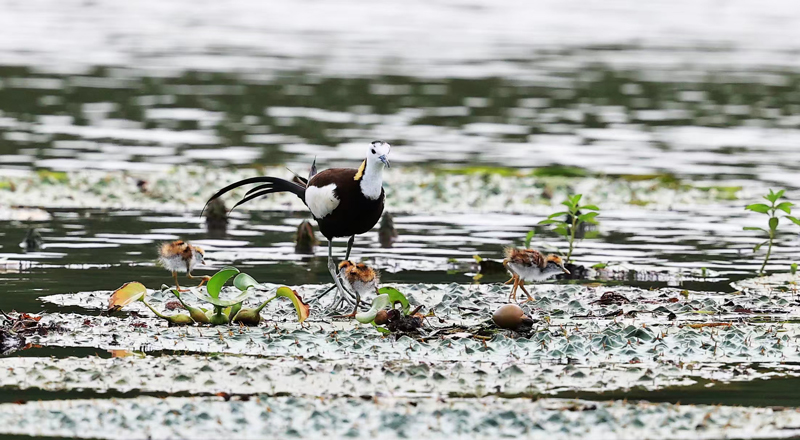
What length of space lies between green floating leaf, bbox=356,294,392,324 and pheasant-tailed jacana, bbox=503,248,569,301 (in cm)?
124

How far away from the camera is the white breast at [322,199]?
30.7ft

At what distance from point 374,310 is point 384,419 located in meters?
2.14

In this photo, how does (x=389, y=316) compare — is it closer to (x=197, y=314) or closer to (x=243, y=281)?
(x=243, y=281)

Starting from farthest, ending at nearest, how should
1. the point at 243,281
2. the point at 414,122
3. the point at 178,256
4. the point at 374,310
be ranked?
the point at 414,122, the point at 178,256, the point at 243,281, the point at 374,310

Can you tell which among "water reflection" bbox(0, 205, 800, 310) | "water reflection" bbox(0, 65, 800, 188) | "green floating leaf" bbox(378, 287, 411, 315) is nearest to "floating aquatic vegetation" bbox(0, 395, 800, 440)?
"green floating leaf" bbox(378, 287, 411, 315)

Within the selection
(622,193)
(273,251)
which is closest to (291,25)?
(622,193)

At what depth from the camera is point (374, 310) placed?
8.48m

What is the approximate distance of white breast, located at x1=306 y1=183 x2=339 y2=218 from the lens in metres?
9.37

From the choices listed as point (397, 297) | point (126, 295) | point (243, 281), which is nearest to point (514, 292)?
point (397, 297)

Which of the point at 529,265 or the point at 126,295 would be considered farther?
the point at 529,265

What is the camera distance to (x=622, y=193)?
53.4 feet

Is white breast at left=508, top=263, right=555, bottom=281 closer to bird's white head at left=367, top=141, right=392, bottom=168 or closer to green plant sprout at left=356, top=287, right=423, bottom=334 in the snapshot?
green plant sprout at left=356, top=287, right=423, bottom=334

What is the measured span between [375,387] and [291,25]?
42019 millimetres

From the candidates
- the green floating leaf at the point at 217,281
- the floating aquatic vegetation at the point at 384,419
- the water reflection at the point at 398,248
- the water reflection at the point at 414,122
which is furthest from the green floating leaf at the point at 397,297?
the water reflection at the point at 414,122
